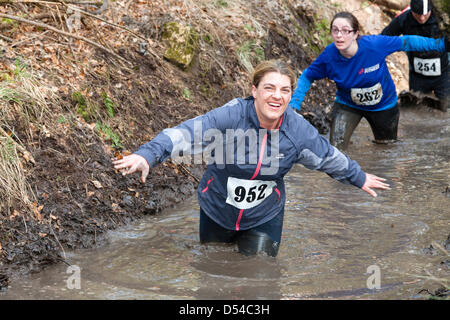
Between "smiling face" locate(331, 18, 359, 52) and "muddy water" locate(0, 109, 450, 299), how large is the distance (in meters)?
1.80

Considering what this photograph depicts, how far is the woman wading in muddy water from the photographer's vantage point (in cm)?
427

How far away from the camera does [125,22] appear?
834cm

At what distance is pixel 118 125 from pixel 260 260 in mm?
2653

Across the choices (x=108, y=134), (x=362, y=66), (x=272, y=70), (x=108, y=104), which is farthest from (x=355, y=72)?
(x=272, y=70)

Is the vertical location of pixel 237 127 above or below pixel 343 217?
above

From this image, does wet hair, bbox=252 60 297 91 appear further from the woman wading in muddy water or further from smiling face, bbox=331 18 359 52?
smiling face, bbox=331 18 359 52

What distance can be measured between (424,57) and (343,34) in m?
3.28

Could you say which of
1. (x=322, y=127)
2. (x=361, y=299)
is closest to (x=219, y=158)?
(x=361, y=299)

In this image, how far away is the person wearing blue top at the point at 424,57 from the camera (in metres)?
9.46

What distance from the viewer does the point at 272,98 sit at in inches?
170

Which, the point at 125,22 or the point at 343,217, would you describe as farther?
the point at 125,22

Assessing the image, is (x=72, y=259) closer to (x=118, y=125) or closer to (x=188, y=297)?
(x=188, y=297)

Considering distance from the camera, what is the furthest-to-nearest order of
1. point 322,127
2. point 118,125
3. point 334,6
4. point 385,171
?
point 334,6, point 322,127, point 385,171, point 118,125

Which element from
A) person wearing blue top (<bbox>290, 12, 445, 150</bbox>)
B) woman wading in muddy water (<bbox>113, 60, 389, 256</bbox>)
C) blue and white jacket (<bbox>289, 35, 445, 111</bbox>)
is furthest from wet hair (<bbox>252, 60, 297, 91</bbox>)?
blue and white jacket (<bbox>289, 35, 445, 111</bbox>)
